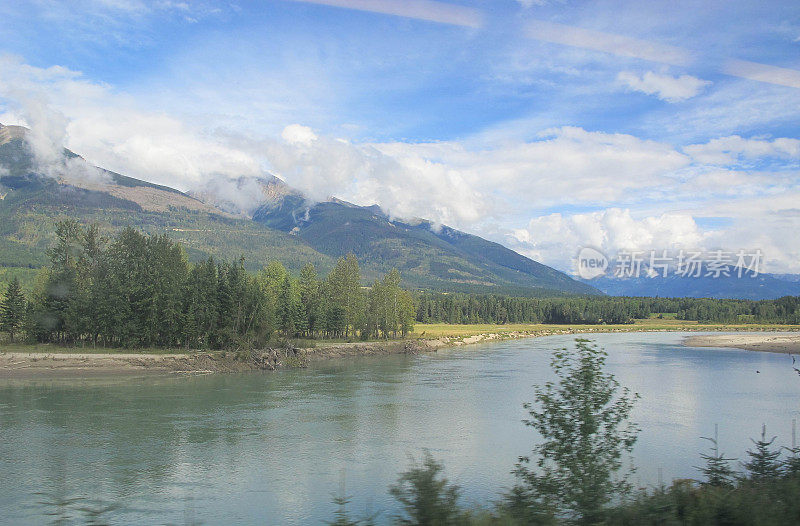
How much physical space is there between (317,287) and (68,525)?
6077cm

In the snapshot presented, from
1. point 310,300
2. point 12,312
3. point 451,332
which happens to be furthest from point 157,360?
point 451,332

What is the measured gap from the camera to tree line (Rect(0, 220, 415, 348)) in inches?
2020

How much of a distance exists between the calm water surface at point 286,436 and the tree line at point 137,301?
11.2 meters

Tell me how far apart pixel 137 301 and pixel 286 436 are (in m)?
34.2

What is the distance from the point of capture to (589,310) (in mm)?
153625

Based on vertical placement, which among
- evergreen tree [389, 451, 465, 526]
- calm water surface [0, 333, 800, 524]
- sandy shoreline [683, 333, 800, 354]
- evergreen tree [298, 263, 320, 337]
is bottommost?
calm water surface [0, 333, 800, 524]

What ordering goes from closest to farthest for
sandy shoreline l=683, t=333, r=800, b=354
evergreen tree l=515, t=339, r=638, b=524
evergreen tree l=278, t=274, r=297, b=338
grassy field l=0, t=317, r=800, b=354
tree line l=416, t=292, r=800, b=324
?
evergreen tree l=515, t=339, r=638, b=524, grassy field l=0, t=317, r=800, b=354, evergreen tree l=278, t=274, r=297, b=338, sandy shoreline l=683, t=333, r=800, b=354, tree line l=416, t=292, r=800, b=324

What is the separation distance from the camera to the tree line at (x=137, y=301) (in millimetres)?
51312

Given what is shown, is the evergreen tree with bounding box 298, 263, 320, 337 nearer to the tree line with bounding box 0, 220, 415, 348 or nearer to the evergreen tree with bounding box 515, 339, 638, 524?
the tree line with bounding box 0, 220, 415, 348

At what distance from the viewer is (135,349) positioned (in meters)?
51.8

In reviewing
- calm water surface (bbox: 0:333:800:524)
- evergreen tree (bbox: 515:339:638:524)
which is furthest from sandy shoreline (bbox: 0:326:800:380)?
evergreen tree (bbox: 515:339:638:524)

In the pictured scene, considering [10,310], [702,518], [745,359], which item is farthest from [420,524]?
[745,359]

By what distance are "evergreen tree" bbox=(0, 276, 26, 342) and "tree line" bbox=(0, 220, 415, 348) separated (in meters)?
0.08

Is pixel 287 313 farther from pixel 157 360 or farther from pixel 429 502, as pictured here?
pixel 429 502
